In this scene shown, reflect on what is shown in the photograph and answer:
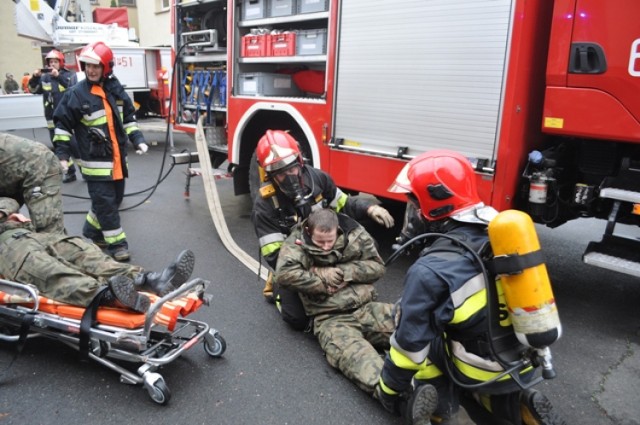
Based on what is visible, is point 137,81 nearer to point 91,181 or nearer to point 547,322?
point 91,181

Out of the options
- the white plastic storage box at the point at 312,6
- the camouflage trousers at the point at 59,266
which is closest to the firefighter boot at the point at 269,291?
the camouflage trousers at the point at 59,266

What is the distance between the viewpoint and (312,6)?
4699mm

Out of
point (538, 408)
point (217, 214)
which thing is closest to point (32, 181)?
point (217, 214)

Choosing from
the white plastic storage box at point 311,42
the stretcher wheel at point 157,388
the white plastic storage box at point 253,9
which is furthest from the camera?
the white plastic storage box at point 253,9

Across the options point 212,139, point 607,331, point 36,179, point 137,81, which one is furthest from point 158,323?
point 137,81

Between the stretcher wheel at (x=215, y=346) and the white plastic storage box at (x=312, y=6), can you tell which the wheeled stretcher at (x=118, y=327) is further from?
the white plastic storage box at (x=312, y=6)

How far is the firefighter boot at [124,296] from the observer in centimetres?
249

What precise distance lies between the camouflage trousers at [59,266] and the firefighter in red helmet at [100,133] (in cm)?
140

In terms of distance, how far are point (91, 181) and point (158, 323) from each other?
7.97 feet

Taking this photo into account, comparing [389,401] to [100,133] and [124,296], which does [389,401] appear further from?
[100,133]

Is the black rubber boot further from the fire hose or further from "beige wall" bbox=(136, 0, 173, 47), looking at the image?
"beige wall" bbox=(136, 0, 173, 47)

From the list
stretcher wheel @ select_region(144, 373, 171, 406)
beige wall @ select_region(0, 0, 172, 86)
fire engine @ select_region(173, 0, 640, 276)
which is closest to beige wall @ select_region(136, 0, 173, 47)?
beige wall @ select_region(0, 0, 172, 86)

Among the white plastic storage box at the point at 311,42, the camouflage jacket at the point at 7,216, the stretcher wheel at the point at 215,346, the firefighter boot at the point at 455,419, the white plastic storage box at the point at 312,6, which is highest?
the white plastic storage box at the point at 312,6

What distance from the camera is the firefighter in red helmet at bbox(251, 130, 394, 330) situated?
3252 mm
